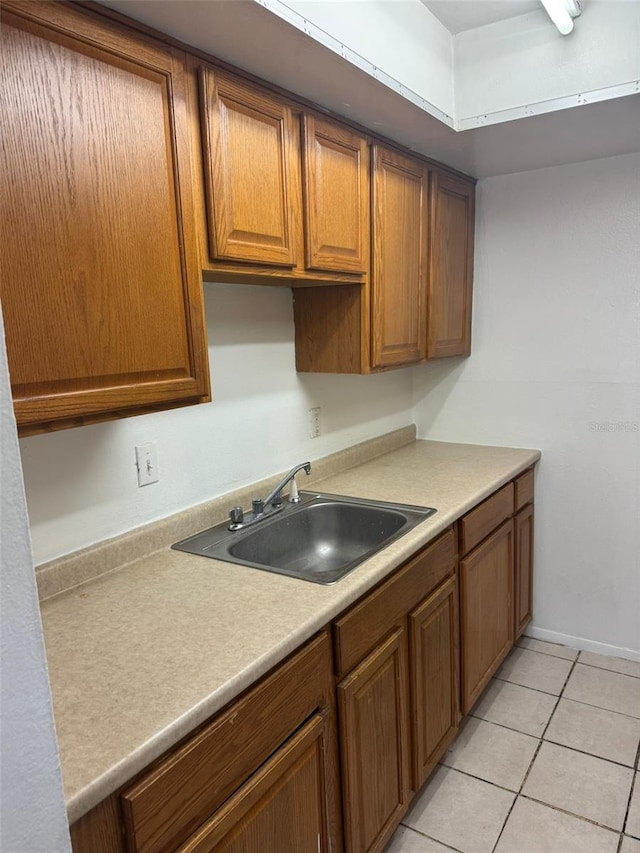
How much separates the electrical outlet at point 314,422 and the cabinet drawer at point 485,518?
663 mm

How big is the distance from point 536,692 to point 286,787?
1.58 meters

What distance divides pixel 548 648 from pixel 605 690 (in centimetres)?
35

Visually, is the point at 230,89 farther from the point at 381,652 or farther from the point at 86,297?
the point at 381,652

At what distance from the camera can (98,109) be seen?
108cm

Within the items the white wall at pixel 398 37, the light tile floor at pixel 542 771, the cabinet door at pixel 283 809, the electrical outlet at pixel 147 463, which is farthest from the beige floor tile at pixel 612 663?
the white wall at pixel 398 37

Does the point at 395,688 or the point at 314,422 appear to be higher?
the point at 314,422

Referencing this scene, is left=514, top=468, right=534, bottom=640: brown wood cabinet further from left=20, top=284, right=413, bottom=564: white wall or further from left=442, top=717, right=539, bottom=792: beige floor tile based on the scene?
left=20, top=284, right=413, bottom=564: white wall

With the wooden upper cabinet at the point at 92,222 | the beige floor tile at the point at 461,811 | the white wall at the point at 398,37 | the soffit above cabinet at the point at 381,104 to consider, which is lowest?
the beige floor tile at the point at 461,811

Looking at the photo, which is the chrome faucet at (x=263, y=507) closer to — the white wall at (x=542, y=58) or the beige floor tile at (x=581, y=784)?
the beige floor tile at (x=581, y=784)

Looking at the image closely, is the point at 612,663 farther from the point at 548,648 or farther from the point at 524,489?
the point at 524,489

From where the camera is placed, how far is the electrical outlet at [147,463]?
1.59 meters

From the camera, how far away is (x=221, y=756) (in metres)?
1.03

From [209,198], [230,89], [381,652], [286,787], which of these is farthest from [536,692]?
Answer: [230,89]

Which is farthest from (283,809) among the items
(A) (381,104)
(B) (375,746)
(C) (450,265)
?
(C) (450,265)
